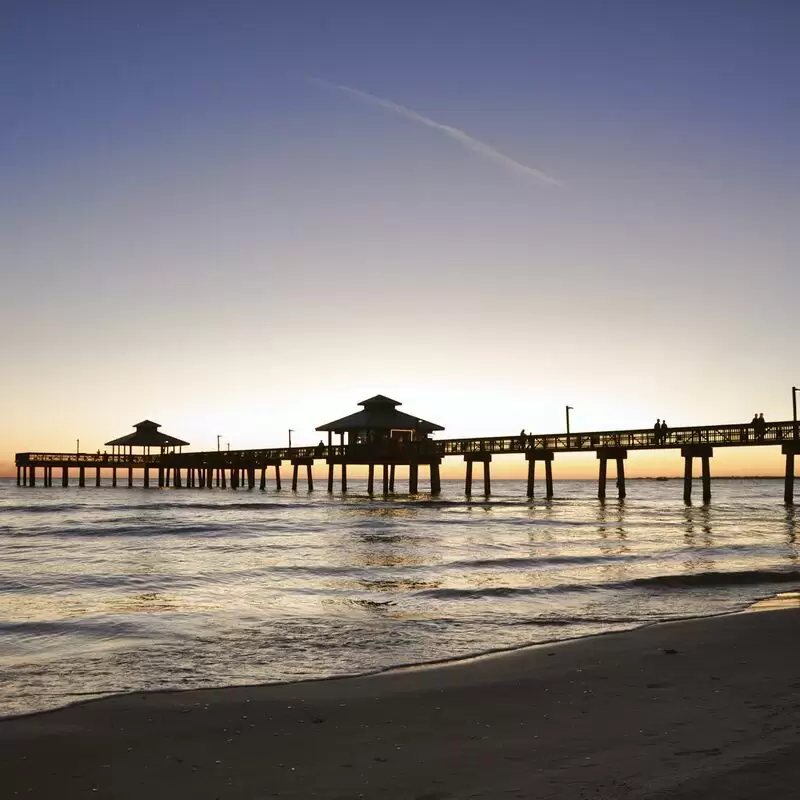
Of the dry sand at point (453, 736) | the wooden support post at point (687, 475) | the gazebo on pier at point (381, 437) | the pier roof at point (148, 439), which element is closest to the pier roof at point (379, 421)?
the gazebo on pier at point (381, 437)

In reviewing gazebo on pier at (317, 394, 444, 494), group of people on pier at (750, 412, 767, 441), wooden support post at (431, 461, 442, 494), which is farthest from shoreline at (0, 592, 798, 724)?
wooden support post at (431, 461, 442, 494)

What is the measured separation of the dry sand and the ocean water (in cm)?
95

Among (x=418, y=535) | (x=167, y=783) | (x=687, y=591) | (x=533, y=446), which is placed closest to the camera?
(x=167, y=783)

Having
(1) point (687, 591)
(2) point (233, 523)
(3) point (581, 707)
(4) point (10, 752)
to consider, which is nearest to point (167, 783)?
(4) point (10, 752)

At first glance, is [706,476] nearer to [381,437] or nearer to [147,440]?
[381,437]

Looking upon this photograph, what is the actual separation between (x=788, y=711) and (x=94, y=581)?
Answer: 13.8 m

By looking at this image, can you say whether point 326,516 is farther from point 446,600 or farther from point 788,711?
point 788,711

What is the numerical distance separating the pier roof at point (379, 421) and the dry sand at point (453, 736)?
157 ft

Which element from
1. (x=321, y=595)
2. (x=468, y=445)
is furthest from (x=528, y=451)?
(x=321, y=595)

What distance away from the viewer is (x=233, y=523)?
35.2 metres

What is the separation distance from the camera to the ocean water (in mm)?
8031

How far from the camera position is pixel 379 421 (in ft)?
183

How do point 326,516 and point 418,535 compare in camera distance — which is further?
point 326,516

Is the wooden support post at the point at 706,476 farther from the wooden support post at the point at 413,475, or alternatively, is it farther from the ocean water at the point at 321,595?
the wooden support post at the point at 413,475
